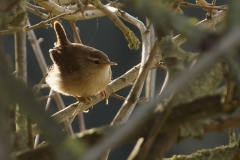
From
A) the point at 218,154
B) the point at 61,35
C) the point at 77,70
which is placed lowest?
the point at 77,70

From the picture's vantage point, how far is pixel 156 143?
80 cm

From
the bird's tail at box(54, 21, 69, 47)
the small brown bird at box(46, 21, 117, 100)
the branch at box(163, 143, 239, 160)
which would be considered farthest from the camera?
the bird's tail at box(54, 21, 69, 47)

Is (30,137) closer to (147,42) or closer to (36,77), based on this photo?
(147,42)

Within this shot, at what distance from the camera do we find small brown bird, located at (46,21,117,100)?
2.99m

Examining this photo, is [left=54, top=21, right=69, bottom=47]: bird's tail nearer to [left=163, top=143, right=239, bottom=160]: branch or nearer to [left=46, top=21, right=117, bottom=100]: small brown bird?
[left=46, top=21, right=117, bottom=100]: small brown bird

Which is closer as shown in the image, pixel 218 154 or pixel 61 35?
pixel 218 154

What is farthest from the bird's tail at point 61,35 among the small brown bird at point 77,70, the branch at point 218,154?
the branch at point 218,154

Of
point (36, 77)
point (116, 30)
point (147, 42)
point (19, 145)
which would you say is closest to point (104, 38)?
point (116, 30)

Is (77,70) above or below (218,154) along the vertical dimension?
below

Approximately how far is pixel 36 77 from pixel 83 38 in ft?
2.70

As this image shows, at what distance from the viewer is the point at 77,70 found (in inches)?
124

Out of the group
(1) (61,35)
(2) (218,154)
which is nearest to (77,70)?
(1) (61,35)

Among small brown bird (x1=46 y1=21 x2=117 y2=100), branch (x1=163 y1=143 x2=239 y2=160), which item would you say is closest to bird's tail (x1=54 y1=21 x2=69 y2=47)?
small brown bird (x1=46 y1=21 x2=117 y2=100)

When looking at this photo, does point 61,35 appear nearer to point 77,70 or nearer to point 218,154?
point 77,70
